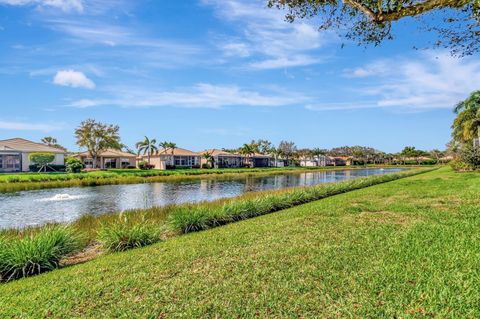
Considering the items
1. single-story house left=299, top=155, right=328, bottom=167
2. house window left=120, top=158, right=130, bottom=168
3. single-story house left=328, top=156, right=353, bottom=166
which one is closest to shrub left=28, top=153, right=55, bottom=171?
house window left=120, top=158, right=130, bottom=168

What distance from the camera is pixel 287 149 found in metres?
111

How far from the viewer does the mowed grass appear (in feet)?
13.6

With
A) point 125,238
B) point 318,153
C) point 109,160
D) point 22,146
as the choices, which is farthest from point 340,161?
point 125,238

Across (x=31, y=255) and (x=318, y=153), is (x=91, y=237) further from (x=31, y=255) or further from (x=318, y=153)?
(x=318, y=153)

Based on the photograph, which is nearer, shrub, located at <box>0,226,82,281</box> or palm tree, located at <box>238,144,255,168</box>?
shrub, located at <box>0,226,82,281</box>

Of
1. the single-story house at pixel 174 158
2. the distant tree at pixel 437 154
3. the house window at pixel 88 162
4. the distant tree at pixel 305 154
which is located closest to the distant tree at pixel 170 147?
the single-story house at pixel 174 158

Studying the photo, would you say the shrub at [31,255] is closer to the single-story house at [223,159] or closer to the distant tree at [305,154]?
the single-story house at [223,159]

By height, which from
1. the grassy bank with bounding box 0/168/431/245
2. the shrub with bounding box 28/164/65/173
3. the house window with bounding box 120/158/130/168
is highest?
the house window with bounding box 120/158/130/168

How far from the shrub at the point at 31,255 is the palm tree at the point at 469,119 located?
43.9m

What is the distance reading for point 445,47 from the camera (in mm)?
8711

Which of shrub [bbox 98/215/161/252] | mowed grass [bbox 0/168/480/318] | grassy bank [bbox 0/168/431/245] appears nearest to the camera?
mowed grass [bbox 0/168/480/318]

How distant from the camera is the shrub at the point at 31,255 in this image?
22.6 feet

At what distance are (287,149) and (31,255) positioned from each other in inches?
4192

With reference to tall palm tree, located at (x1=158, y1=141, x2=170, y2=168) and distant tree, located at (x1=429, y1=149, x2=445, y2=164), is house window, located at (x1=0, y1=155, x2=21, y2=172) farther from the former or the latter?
distant tree, located at (x1=429, y1=149, x2=445, y2=164)
